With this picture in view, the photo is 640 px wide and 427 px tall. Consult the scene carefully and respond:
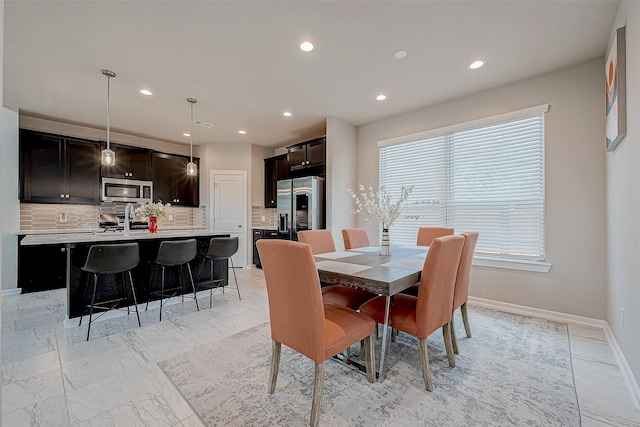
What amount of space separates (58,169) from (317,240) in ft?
14.8

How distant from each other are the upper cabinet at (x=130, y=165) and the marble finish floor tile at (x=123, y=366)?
2454 millimetres

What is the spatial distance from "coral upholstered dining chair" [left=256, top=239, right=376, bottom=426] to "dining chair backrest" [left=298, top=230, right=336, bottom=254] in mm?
1040

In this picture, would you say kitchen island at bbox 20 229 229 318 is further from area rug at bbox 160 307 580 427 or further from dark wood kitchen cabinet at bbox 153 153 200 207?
dark wood kitchen cabinet at bbox 153 153 200 207

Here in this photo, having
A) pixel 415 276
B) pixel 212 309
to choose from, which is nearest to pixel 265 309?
pixel 212 309

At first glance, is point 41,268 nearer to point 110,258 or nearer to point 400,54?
point 110,258

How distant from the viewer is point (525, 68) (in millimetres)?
3166

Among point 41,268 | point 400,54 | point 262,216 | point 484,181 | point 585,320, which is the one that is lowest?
point 585,320

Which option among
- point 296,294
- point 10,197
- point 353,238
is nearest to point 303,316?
point 296,294

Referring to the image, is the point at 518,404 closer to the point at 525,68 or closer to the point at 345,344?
the point at 345,344

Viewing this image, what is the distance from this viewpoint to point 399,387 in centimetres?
207

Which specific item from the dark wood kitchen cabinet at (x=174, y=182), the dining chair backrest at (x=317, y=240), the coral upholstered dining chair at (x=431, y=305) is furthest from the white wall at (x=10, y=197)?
the coral upholstered dining chair at (x=431, y=305)

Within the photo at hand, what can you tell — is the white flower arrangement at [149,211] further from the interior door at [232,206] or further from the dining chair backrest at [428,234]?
the dining chair backrest at [428,234]

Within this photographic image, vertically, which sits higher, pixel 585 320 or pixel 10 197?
pixel 10 197

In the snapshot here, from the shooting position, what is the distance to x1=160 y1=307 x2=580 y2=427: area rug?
5.93ft
